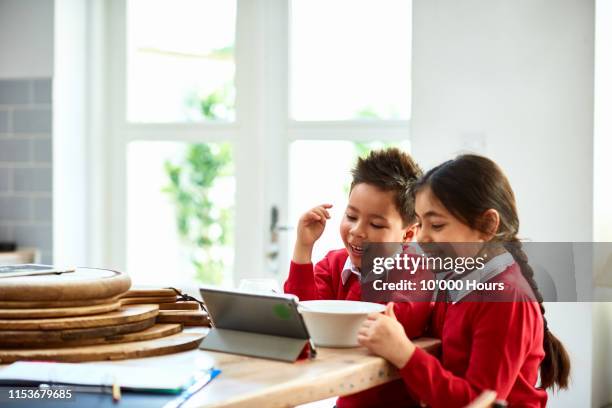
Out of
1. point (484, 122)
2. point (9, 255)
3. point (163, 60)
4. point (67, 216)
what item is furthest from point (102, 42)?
point (484, 122)

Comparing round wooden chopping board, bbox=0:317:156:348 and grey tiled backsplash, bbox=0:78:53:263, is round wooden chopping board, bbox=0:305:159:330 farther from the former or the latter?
grey tiled backsplash, bbox=0:78:53:263

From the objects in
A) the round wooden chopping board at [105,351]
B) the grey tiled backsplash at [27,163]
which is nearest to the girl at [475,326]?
the round wooden chopping board at [105,351]

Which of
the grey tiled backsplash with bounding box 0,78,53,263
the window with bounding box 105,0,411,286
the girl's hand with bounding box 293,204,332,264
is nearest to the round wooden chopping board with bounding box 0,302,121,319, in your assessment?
the girl's hand with bounding box 293,204,332,264

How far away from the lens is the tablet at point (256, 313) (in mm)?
1526

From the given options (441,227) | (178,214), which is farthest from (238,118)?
(441,227)

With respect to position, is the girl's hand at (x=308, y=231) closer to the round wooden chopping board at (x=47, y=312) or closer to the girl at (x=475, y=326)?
the girl at (x=475, y=326)

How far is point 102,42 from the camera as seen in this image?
394 centimetres

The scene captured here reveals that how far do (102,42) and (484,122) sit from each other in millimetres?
1921

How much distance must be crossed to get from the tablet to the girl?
0.48ft

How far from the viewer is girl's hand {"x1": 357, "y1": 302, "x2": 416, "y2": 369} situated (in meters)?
1.57

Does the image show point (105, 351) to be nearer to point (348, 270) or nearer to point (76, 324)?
point (76, 324)

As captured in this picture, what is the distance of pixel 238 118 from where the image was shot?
3707mm

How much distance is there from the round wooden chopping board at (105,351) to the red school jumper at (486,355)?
44cm

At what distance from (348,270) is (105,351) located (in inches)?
29.2
